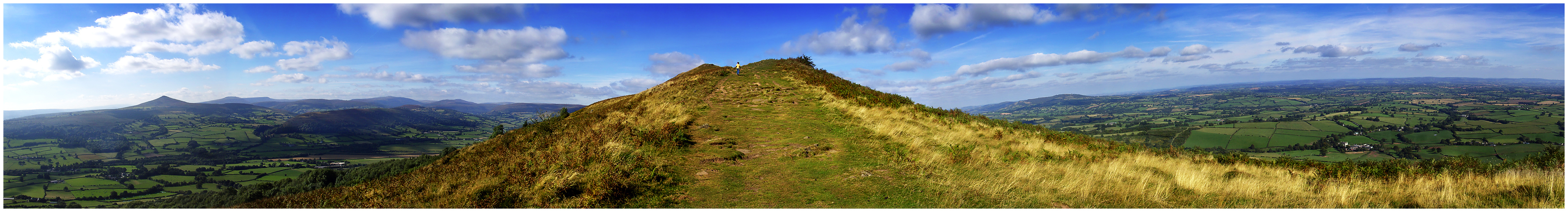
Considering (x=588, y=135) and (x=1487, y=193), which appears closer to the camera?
(x=1487, y=193)

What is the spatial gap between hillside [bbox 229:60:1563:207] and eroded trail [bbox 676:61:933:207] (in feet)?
0.14

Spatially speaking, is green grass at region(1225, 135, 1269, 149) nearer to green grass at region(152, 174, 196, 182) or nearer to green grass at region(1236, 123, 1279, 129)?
green grass at region(1236, 123, 1279, 129)

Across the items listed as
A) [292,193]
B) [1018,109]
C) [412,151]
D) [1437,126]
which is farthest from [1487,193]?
[412,151]

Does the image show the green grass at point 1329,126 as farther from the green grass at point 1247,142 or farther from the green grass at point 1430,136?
the green grass at point 1247,142

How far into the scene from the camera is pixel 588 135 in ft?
42.8

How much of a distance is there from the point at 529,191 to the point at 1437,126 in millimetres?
60658

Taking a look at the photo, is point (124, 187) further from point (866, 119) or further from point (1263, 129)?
point (1263, 129)

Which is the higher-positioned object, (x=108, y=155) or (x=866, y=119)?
(x=866, y=119)

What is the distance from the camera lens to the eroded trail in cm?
703

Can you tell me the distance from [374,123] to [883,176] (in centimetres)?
18485

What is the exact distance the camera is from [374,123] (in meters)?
144

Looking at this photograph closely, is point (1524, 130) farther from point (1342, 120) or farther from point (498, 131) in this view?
A: point (498, 131)

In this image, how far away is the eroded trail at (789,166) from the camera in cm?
703

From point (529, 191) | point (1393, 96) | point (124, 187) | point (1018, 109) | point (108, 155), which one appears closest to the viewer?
point (529, 191)
